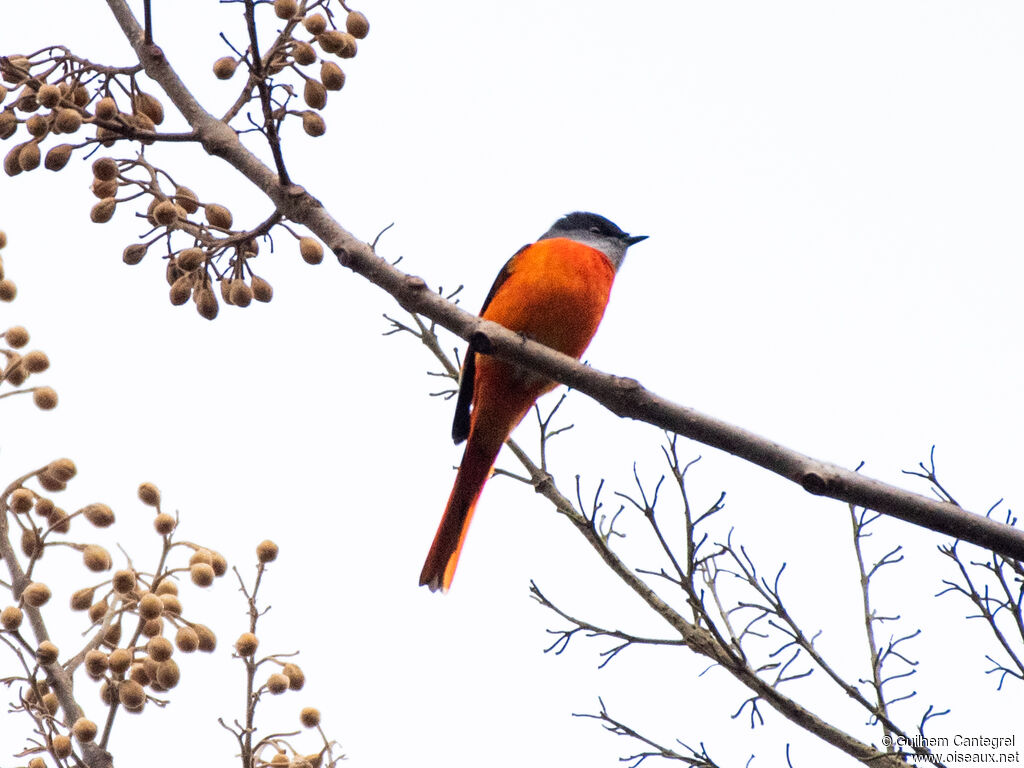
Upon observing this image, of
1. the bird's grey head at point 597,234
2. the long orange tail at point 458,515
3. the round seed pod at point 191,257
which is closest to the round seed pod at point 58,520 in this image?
the round seed pod at point 191,257

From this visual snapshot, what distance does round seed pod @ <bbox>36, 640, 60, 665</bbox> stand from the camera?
204 centimetres

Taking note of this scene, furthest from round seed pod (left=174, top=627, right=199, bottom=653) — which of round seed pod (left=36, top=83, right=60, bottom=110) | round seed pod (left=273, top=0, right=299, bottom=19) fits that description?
round seed pod (left=273, top=0, right=299, bottom=19)

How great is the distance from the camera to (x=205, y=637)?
2299mm

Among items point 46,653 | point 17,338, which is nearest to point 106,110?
point 17,338

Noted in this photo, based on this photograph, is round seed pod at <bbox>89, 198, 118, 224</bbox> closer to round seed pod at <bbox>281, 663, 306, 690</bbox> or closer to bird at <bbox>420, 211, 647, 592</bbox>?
round seed pod at <bbox>281, 663, 306, 690</bbox>

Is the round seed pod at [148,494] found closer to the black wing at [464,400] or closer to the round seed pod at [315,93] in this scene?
the round seed pod at [315,93]

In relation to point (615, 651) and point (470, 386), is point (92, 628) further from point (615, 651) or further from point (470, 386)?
point (470, 386)

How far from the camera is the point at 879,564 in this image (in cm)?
306

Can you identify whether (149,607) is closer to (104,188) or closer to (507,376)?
(104,188)

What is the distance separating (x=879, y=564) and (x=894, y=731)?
2.28 feet

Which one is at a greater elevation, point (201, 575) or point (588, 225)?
point (588, 225)

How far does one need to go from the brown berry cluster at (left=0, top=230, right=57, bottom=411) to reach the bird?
160cm

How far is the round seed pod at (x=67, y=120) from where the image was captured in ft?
7.66

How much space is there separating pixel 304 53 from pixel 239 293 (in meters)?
0.58
